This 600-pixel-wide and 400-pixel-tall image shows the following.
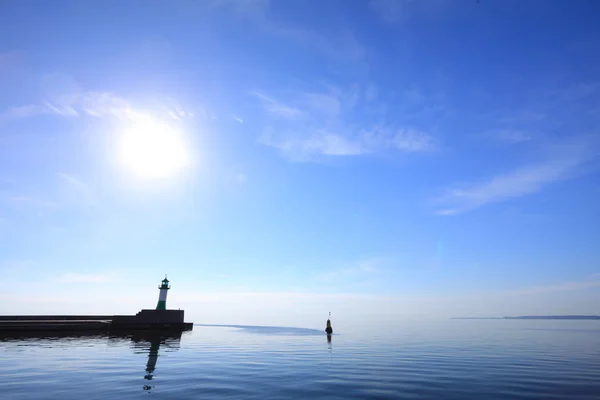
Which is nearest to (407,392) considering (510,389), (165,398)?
(510,389)

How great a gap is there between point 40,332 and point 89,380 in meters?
39.3

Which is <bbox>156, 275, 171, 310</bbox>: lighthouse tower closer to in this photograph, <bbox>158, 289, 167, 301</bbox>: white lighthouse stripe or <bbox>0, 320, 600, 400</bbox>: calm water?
<bbox>158, 289, 167, 301</bbox>: white lighthouse stripe

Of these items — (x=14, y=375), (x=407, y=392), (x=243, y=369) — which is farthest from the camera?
(x=243, y=369)

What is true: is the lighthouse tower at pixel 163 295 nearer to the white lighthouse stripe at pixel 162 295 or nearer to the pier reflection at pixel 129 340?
the white lighthouse stripe at pixel 162 295

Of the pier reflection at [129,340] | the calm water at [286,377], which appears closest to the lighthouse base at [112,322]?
the pier reflection at [129,340]

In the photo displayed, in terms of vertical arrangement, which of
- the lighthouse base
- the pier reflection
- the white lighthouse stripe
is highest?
the white lighthouse stripe

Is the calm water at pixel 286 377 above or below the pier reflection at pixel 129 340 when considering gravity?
below

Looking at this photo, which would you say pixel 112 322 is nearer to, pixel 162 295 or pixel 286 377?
pixel 162 295

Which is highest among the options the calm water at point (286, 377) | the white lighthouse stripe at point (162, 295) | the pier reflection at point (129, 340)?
the white lighthouse stripe at point (162, 295)

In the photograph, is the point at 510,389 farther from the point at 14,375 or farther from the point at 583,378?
the point at 14,375

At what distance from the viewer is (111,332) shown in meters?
51.4

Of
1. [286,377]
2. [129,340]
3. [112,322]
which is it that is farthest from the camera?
[112,322]

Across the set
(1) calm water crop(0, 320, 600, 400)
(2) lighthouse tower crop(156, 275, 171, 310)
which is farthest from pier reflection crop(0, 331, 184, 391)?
(2) lighthouse tower crop(156, 275, 171, 310)

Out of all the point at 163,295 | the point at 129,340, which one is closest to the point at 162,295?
the point at 163,295
